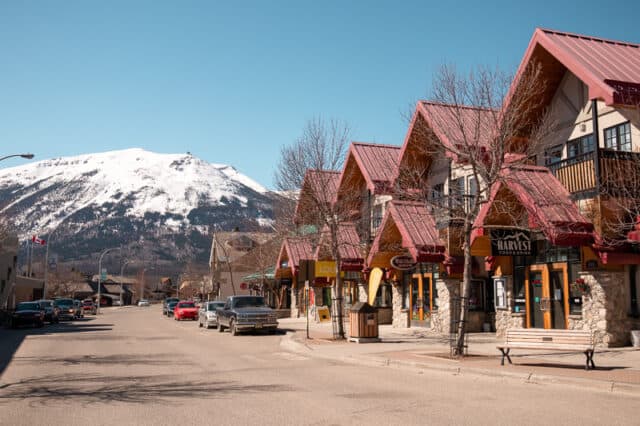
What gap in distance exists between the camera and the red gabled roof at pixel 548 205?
17.5 meters

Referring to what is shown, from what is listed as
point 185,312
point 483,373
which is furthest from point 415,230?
point 185,312

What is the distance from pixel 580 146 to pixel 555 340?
889cm

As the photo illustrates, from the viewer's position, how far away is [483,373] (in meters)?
13.4

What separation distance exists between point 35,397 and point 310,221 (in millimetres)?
18631

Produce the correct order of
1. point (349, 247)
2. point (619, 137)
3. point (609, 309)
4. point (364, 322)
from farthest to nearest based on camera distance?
point (349, 247), point (364, 322), point (619, 137), point (609, 309)

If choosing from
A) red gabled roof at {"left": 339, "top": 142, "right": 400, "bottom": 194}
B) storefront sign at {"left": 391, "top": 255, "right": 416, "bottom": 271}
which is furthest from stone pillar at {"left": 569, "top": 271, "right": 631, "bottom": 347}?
red gabled roof at {"left": 339, "top": 142, "right": 400, "bottom": 194}

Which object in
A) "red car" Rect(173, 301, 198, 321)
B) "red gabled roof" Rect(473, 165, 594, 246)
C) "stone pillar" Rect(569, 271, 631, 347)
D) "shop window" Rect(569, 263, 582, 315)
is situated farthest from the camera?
"red car" Rect(173, 301, 198, 321)

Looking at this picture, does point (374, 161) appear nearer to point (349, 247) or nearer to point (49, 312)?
point (349, 247)

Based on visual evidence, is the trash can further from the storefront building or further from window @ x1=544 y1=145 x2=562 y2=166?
the storefront building

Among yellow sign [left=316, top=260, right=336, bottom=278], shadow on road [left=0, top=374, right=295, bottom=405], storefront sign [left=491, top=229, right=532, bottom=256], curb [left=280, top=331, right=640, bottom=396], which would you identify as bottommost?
shadow on road [left=0, top=374, right=295, bottom=405]

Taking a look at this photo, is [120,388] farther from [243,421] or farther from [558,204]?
[558,204]

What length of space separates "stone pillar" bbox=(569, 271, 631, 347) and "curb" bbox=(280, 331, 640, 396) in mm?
5870

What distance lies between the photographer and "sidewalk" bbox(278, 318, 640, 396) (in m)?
11.9

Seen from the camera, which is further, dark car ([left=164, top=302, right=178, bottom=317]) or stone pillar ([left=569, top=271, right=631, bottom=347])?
dark car ([left=164, top=302, right=178, bottom=317])
